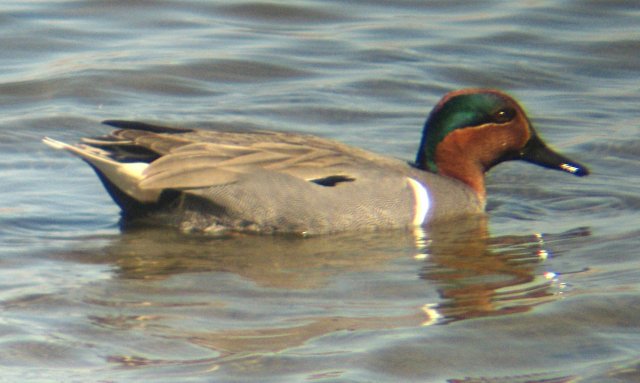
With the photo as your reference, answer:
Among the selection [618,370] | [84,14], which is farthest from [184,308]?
[84,14]

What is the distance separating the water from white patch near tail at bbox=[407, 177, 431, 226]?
95mm

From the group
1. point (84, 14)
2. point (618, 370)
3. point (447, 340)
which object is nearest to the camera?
point (618, 370)

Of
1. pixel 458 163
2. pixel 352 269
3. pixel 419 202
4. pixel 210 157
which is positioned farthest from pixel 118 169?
pixel 458 163

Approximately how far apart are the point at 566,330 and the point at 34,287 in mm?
2301

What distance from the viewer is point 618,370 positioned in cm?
485

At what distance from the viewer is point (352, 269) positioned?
21.1 feet

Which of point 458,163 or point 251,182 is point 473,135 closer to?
point 458,163

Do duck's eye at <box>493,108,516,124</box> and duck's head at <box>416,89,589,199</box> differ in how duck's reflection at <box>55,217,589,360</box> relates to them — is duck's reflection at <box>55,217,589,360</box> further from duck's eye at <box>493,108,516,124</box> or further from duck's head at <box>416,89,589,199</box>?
duck's eye at <box>493,108,516,124</box>

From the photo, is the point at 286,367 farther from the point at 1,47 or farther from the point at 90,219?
the point at 1,47

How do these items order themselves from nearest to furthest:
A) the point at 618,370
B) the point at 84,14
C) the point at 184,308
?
the point at 618,370 < the point at 184,308 < the point at 84,14

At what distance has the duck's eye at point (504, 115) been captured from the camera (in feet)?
25.7

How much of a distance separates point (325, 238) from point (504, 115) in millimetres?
1430

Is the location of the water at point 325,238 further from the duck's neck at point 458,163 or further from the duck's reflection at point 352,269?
the duck's neck at point 458,163

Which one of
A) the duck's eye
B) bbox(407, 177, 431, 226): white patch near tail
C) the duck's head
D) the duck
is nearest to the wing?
the duck
